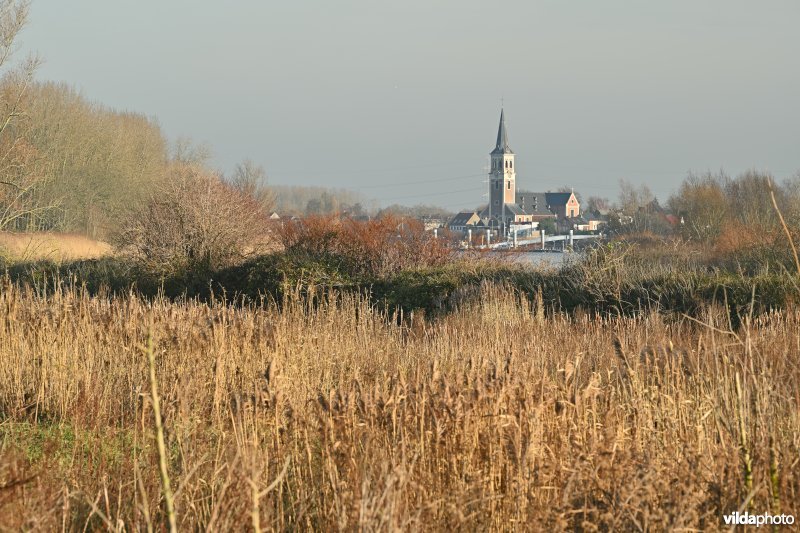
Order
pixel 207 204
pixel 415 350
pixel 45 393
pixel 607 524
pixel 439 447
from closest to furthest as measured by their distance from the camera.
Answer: pixel 607 524 → pixel 439 447 → pixel 45 393 → pixel 415 350 → pixel 207 204

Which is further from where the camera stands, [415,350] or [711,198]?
[711,198]

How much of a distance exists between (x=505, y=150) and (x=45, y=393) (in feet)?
426

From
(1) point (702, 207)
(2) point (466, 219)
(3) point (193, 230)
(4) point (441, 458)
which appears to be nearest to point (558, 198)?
(2) point (466, 219)

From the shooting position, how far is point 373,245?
65.0 feet

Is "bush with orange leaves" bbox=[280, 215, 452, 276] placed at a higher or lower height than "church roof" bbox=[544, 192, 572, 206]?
lower

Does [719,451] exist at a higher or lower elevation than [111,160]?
lower

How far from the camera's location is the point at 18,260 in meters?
26.7

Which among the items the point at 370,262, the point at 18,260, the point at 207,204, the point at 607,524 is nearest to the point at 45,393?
the point at 607,524

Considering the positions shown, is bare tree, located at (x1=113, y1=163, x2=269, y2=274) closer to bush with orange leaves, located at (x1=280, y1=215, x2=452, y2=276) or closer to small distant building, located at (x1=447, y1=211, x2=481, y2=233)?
bush with orange leaves, located at (x1=280, y1=215, x2=452, y2=276)

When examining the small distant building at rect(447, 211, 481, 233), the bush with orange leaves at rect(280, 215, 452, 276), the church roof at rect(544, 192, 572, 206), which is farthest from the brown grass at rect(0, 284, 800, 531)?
the church roof at rect(544, 192, 572, 206)

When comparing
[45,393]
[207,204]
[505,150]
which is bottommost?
[45,393]

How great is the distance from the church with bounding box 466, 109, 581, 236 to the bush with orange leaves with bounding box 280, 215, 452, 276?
8112 centimetres

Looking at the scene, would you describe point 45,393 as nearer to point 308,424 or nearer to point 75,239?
point 308,424

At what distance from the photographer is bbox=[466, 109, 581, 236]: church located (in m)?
113
